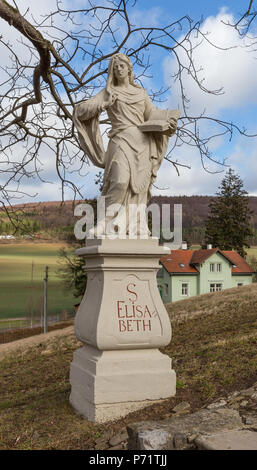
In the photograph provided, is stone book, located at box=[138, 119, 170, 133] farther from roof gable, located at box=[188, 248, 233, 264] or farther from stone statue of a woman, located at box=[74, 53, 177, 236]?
roof gable, located at box=[188, 248, 233, 264]

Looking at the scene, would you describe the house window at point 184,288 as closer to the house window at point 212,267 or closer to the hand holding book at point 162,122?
the house window at point 212,267

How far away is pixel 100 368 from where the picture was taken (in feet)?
14.4

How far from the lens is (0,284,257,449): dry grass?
410 cm

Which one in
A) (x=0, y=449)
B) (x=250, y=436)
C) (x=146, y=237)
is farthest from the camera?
(x=146, y=237)

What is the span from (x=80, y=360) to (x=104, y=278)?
3.19 feet

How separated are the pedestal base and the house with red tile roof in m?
28.9

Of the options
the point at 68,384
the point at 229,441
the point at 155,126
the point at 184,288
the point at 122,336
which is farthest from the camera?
the point at 184,288

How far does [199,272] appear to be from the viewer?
112 ft

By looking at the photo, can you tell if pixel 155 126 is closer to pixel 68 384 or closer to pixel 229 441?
pixel 229 441

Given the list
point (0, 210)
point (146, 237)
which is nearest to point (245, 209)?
point (0, 210)

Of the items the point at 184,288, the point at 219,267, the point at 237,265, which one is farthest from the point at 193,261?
the point at 237,265

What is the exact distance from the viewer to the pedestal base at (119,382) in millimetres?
4344

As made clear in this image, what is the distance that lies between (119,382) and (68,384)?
6.30 feet

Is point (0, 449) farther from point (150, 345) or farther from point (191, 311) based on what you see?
point (191, 311)
